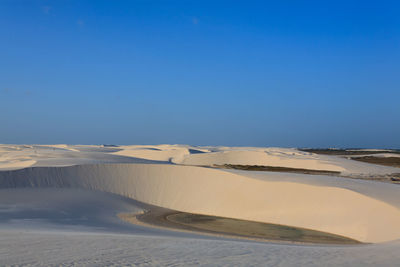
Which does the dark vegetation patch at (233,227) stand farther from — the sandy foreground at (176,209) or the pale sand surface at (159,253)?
the pale sand surface at (159,253)

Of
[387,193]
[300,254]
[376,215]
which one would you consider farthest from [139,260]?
[387,193]

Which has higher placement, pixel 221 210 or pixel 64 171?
pixel 64 171

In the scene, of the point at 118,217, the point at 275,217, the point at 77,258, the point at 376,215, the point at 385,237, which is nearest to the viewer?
the point at 77,258

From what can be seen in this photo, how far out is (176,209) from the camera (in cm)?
1736

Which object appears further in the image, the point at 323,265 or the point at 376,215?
the point at 376,215

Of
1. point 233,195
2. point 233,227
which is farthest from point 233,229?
point 233,195

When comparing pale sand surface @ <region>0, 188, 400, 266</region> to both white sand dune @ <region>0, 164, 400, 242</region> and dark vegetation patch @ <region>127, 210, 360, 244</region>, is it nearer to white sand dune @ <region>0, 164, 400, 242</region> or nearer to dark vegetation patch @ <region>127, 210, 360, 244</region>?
dark vegetation patch @ <region>127, 210, 360, 244</region>

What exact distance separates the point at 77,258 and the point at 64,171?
43.6 feet

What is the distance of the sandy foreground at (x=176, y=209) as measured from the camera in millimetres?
6750

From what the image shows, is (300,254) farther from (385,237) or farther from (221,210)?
(221,210)

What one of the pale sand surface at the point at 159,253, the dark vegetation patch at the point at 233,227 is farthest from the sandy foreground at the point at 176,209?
the dark vegetation patch at the point at 233,227

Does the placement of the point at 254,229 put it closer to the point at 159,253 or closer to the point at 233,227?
the point at 233,227

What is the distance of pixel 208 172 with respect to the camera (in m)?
19.5

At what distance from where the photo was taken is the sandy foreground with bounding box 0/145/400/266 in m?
6.75
